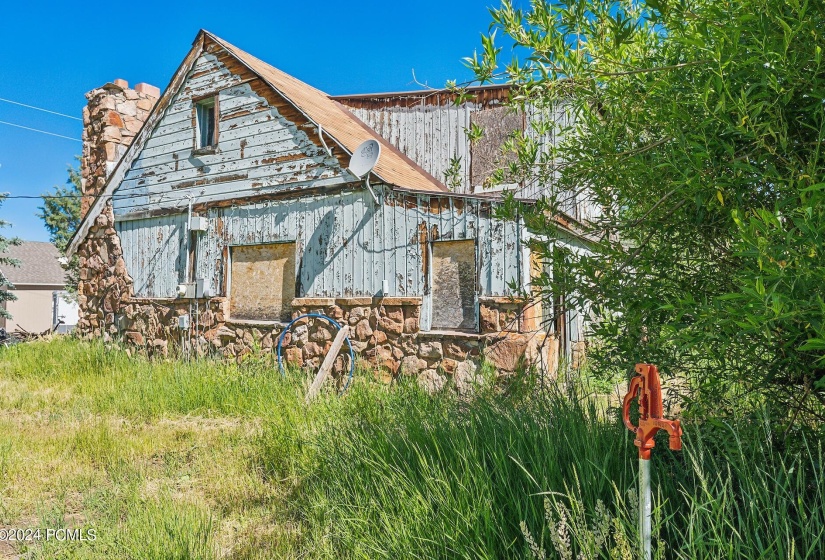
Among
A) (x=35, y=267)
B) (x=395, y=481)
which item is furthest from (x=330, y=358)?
(x=35, y=267)

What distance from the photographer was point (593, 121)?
363 centimetres

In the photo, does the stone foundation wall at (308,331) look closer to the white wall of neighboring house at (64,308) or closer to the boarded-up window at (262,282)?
the boarded-up window at (262,282)

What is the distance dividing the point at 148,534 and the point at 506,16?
384cm

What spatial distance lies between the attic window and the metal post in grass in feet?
32.7

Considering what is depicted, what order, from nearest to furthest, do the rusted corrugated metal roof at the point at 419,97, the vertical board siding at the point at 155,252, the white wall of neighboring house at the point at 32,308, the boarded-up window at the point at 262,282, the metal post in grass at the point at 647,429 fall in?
the metal post in grass at the point at 647,429, the boarded-up window at the point at 262,282, the vertical board siding at the point at 155,252, the rusted corrugated metal roof at the point at 419,97, the white wall of neighboring house at the point at 32,308

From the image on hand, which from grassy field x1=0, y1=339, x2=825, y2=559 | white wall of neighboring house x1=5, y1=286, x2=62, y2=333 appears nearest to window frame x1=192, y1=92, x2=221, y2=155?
grassy field x1=0, y1=339, x2=825, y2=559

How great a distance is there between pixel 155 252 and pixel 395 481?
9268 millimetres

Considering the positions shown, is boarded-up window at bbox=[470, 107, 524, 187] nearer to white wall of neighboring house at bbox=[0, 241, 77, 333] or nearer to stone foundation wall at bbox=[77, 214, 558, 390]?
stone foundation wall at bbox=[77, 214, 558, 390]

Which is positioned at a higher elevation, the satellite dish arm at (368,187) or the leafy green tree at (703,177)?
the satellite dish arm at (368,187)

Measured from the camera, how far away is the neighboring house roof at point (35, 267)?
3212 cm

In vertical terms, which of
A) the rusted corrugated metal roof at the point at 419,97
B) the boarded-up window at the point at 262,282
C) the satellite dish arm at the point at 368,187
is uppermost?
the rusted corrugated metal roof at the point at 419,97

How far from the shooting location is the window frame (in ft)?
34.0

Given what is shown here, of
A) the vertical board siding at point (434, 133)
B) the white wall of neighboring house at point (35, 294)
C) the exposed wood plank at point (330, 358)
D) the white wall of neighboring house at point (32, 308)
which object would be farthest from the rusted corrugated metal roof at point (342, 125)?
the white wall of neighboring house at point (32, 308)

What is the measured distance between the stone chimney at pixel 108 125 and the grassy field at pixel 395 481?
682 cm
